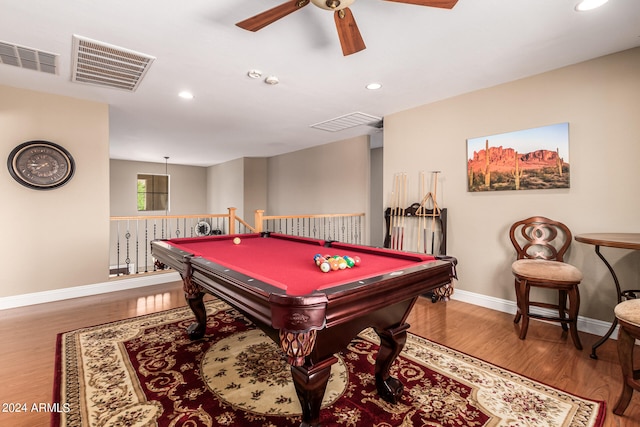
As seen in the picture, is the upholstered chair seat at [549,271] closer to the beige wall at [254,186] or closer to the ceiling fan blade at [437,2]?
the ceiling fan blade at [437,2]

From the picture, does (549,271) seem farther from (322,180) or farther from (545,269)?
(322,180)

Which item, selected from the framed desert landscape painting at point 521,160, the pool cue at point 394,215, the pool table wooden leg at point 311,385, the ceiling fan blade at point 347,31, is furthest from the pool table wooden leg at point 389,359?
the pool cue at point 394,215

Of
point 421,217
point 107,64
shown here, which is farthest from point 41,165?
point 421,217

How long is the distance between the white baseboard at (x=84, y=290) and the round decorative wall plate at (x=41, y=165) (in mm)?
1279

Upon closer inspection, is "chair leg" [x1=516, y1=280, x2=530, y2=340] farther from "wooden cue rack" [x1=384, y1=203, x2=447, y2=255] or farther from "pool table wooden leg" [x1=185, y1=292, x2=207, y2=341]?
"pool table wooden leg" [x1=185, y1=292, x2=207, y2=341]

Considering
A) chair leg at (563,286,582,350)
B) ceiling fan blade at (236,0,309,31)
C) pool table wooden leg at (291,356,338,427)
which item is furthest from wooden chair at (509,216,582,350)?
ceiling fan blade at (236,0,309,31)

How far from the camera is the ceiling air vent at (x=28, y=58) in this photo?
8.24 feet

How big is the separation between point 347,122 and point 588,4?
10.1ft

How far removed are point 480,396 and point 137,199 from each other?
32.6ft

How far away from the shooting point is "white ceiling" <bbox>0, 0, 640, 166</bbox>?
2.04 metres

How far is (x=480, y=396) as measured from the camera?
1.78 metres

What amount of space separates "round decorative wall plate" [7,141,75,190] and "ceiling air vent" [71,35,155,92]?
1.00m

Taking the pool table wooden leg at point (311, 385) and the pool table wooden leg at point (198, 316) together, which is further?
the pool table wooden leg at point (198, 316)

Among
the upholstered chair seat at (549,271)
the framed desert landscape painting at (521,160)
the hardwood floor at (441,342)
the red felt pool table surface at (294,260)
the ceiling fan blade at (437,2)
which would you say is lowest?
the hardwood floor at (441,342)
